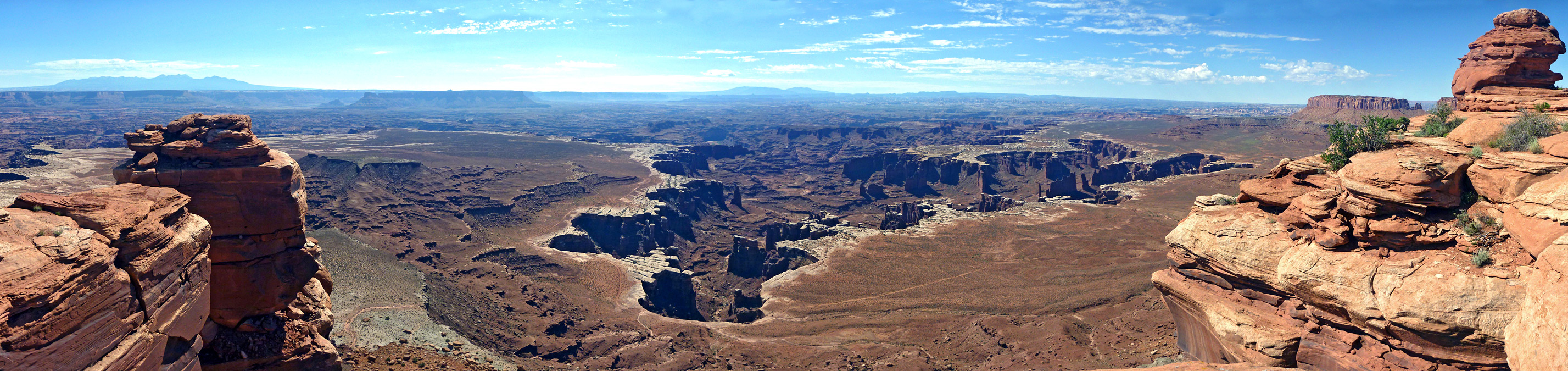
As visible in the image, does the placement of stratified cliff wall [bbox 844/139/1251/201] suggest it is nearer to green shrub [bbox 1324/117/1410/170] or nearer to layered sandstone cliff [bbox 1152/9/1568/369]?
green shrub [bbox 1324/117/1410/170]

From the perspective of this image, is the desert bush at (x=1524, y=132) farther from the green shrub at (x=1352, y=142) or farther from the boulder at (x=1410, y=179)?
the green shrub at (x=1352, y=142)

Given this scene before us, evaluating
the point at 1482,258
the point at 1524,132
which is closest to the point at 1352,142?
the point at 1524,132

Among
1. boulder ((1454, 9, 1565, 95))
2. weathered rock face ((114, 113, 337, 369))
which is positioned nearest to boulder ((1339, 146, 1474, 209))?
boulder ((1454, 9, 1565, 95))

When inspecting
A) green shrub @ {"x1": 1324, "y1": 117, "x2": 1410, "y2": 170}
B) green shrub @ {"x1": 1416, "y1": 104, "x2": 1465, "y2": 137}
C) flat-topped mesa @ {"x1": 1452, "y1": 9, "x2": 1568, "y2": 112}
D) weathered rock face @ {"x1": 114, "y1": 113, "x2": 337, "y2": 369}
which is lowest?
weathered rock face @ {"x1": 114, "y1": 113, "x2": 337, "y2": 369}

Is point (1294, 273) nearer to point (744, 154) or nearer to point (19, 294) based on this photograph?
point (19, 294)

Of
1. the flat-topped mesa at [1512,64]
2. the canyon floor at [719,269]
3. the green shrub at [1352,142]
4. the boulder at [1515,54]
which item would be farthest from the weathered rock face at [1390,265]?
the canyon floor at [719,269]

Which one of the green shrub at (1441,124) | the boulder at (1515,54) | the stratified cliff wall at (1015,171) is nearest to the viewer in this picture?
the green shrub at (1441,124)

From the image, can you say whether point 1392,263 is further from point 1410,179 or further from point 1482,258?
point 1410,179
